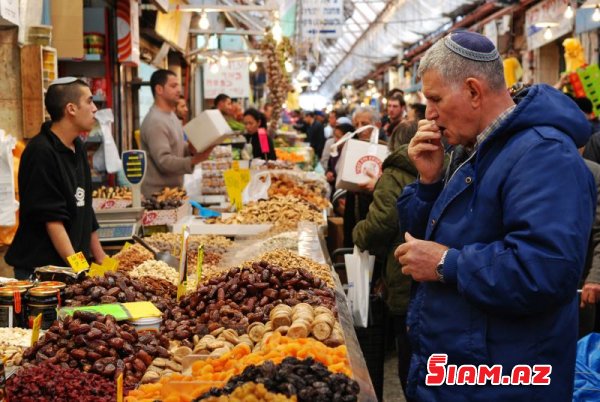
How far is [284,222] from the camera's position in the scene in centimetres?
689

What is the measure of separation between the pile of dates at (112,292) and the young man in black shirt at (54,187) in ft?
2.22

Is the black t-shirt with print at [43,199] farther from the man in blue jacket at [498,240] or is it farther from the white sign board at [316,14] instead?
the white sign board at [316,14]

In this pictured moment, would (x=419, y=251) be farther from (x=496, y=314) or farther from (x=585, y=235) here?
(x=585, y=235)

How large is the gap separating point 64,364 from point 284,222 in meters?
4.05

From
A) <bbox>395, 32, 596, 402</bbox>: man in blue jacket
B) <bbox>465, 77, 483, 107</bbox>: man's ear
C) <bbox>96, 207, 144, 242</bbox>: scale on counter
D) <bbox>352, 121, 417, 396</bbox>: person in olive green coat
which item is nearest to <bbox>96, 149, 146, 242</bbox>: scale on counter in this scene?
<bbox>96, 207, 144, 242</bbox>: scale on counter

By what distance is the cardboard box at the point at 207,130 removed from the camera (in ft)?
25.4

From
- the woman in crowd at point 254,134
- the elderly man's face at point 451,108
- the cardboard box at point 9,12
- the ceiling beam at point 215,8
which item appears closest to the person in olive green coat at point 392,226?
the elderly man's face at point 451,108

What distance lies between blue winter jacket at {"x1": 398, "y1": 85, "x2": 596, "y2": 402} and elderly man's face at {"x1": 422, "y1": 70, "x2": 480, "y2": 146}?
0.27 ft

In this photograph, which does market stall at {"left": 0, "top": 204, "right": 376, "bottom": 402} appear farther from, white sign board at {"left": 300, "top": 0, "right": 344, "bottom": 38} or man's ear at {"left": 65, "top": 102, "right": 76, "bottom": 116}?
white sign board at {"left": 300, "top": 0, "right": 344, "bottom": 38}

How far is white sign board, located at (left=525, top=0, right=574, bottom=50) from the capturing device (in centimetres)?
1528

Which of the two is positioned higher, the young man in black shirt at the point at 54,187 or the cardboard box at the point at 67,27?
the cardboard box at the point at 67,27

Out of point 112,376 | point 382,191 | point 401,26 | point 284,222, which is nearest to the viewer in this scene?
point 112,376

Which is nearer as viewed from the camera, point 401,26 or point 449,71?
point 449,71

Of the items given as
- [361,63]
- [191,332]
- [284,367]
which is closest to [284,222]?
[191,332]
